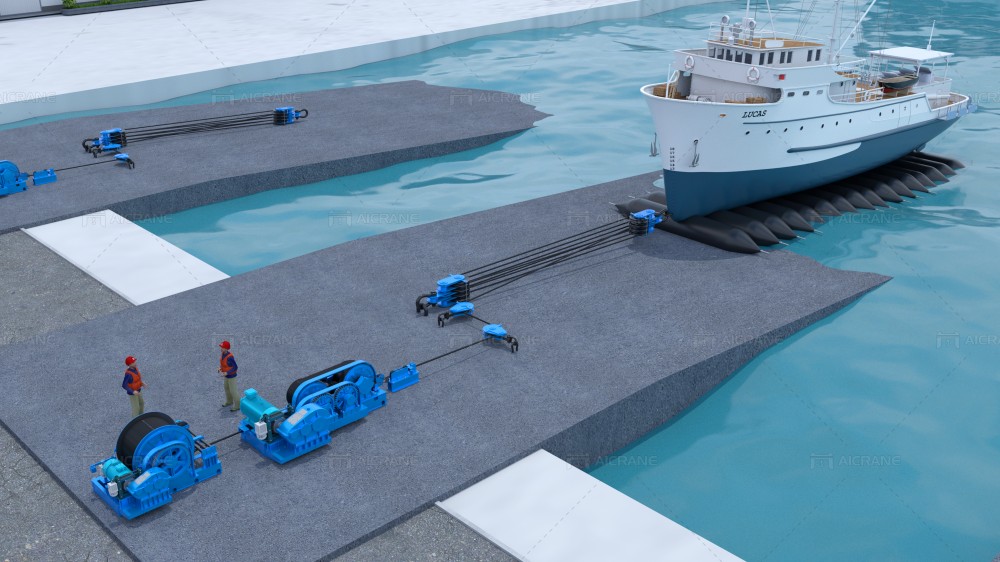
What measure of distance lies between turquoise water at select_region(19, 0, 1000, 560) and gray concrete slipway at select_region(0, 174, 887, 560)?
0.75 m

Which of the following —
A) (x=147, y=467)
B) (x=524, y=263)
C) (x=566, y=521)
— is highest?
(x=147, y=467)

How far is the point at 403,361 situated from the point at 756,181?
9.29 m

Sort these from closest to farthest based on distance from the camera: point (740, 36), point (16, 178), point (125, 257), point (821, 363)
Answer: point (821, 363), point (125, 257), point (740, 36), point (16, 178)

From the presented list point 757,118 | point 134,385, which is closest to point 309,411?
point 134,385

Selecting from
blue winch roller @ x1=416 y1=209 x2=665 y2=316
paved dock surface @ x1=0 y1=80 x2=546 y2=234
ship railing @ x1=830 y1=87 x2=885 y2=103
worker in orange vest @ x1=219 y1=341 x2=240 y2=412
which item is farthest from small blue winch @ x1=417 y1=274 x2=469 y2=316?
ship railing @ x1=830 y1=87 x2=885 y2=103

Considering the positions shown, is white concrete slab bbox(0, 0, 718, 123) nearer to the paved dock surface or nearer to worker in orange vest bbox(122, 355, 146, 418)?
the paved dock surface

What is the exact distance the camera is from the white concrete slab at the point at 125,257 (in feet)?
50.1

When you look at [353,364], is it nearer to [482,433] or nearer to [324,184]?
[482,433]

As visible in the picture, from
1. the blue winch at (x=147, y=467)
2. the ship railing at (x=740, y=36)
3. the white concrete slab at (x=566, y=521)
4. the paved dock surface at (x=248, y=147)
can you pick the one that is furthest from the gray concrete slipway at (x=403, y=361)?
the paved dock surface at (x=248, y=147)

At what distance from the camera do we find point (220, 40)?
34594 mm

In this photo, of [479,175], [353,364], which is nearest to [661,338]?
[353,364]

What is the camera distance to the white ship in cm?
1695

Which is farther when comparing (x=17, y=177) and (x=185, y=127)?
(x=185, y=127)

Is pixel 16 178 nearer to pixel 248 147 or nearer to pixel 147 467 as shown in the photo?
pixel 248 147
